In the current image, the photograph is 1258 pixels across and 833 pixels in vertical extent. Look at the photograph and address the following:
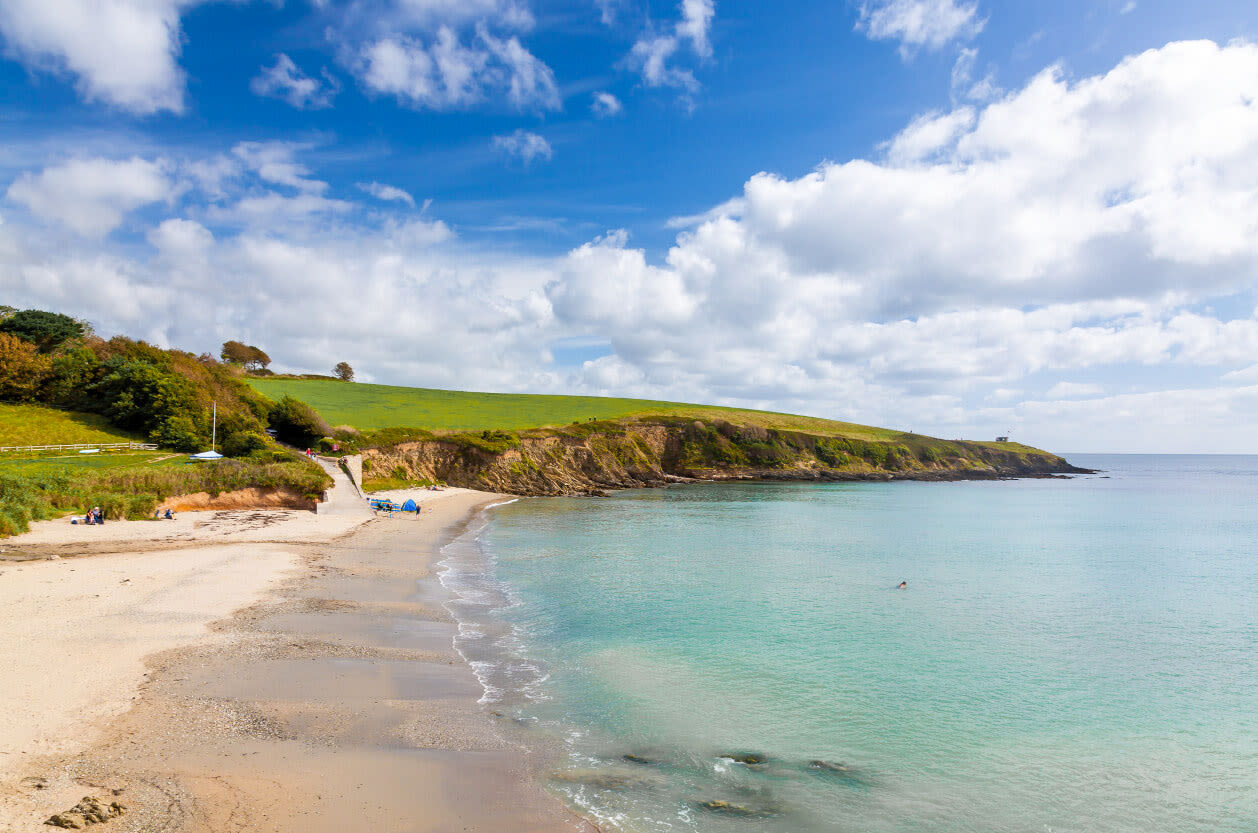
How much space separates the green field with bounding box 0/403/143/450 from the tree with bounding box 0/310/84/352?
1379 centimetres

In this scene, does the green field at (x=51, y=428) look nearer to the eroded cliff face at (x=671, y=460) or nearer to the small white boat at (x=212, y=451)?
the small white boat at (x=212, y=451)

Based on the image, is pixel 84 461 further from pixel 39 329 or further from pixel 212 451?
pixel 39 329

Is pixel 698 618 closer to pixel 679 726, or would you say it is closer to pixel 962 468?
pixel 679 726

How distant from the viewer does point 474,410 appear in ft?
334

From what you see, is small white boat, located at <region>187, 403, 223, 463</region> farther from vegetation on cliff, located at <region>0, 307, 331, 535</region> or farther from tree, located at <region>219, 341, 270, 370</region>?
tree, located at <region>219, 341, 270, 370</region>

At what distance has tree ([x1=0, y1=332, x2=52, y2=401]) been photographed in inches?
2211

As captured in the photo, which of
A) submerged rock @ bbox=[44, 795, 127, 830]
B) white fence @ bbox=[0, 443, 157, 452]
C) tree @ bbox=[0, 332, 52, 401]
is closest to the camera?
submerged rock @ bbox=[44, 795, 127, 830]

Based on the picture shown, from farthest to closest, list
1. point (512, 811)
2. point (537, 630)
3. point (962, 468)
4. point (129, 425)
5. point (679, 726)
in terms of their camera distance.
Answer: point (962, 468) → point (129, 425) → point (537, 630) → point (679, 726) → point (512, 811)

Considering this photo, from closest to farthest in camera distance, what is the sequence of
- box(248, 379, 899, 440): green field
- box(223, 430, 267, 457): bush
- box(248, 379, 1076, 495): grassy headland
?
box(223, 430, 267, 457): bush → box(248, 379, 1076, 495): grassy headland → box(248, 379, 899, 440): green field

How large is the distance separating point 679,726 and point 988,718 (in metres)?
6.78

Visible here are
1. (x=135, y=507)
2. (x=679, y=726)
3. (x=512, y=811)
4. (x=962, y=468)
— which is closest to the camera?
(x=512, y=811)

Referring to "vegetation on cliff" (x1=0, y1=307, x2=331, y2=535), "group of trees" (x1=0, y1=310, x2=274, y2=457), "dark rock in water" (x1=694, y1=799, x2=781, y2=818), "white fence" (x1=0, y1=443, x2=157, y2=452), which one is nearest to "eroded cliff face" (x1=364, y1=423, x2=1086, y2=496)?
"group of trees" (x1=0, y1=310, x2=274, y2=457)

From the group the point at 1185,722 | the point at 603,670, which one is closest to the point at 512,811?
the point at 603,670

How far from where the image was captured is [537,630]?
1894 centimetres
